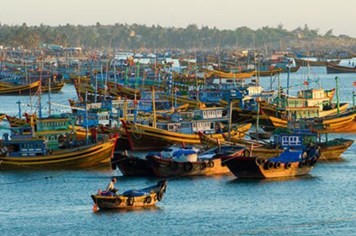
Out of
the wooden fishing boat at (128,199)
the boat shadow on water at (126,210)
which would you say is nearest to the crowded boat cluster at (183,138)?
the wooden fishing boat at (128,199)

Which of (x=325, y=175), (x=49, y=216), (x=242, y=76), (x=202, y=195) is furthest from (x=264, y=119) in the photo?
(x=242, y=76)

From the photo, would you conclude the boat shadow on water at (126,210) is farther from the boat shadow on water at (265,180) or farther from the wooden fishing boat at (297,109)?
the wooden fishing boat at (297,109)

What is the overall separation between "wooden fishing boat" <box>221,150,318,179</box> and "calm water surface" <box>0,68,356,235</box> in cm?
49

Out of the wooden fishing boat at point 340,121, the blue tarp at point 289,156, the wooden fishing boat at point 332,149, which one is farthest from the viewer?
the wooden fishing boat at point 340,121

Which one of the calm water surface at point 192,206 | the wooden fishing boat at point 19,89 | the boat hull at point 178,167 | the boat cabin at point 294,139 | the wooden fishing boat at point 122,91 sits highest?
the boat cabin at point 294,139

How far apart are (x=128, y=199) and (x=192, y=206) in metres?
3.41

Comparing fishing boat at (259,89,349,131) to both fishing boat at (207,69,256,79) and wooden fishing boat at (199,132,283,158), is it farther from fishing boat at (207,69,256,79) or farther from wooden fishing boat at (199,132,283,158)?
fishing boat at (207,69,256,79)

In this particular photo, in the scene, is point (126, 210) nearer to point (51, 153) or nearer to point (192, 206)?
point (192, 206)

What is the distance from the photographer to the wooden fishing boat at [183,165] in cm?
6081

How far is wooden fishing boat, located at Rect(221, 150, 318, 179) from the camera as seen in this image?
2354 inches

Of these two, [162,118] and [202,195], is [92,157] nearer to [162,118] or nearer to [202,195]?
[202,195]

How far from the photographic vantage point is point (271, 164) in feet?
197

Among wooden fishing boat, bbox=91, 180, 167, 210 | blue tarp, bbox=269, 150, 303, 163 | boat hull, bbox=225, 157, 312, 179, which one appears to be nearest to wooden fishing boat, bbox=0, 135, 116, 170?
boat hull, bbox=225, 157, 312, 179

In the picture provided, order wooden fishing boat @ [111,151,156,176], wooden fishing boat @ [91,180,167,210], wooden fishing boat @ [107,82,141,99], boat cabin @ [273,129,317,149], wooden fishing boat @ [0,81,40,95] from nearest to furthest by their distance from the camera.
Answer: wooden fishing boat @ [91,180,167,210] → wooden fishing boat @ [111,151,156,176] → boat cabin @ [273,129,317,149] → wooden fishing boat @ [107,82,141,99] → wooden fishing boat @ [0,81,40,95]
